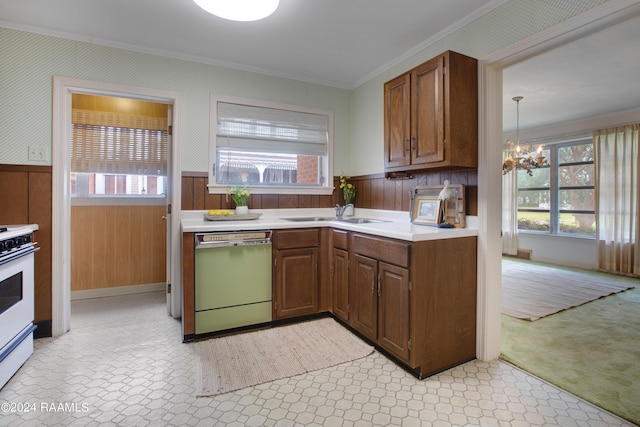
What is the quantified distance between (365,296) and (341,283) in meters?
0.37

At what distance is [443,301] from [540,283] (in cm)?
318

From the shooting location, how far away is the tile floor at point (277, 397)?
164 cm

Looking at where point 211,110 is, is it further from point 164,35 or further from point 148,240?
point 148,240

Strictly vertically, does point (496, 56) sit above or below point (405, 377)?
above

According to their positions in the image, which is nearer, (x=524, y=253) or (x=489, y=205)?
(x=489, y=205)

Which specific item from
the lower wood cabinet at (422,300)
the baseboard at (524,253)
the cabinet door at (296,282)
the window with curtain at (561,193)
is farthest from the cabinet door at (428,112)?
the baseboard at (524,253)

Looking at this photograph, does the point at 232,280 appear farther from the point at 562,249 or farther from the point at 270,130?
the point at 562,249

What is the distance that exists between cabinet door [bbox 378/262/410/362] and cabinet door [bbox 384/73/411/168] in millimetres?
907

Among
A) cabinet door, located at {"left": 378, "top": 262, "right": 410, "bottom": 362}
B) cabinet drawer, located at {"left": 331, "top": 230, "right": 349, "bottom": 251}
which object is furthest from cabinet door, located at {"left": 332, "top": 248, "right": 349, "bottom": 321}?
cabinet door, located at {"left": 378, "top": 262, "right": 410, "bottom": 362}

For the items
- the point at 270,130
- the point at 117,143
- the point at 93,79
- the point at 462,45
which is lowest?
the point at 117,143

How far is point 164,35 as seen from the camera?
8.63 ft

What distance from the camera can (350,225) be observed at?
263 centimetres

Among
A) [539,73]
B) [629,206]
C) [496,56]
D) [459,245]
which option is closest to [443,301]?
[459,245]

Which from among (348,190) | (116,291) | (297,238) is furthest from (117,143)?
(348,190)
